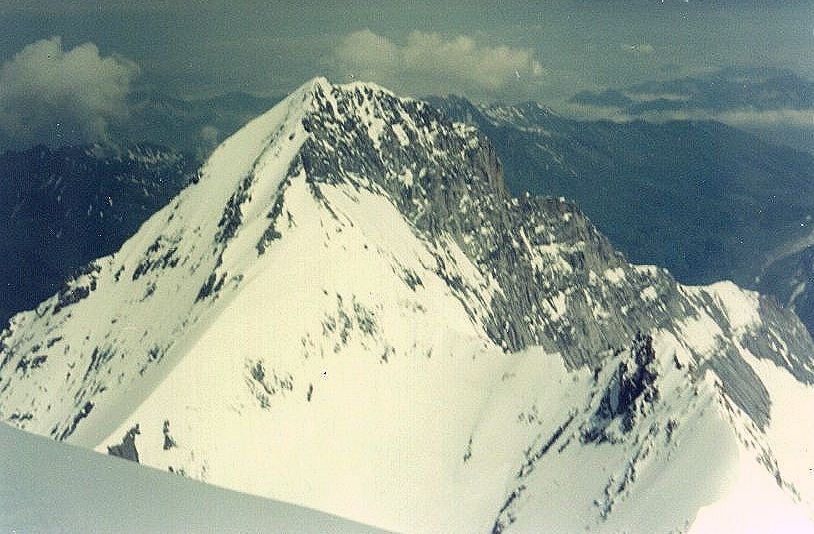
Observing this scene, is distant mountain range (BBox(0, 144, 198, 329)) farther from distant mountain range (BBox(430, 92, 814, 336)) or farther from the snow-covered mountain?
distant mountain range (BBox(430, 92, 814, 336))

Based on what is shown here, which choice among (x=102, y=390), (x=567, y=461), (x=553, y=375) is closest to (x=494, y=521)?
(x=567, y=461)

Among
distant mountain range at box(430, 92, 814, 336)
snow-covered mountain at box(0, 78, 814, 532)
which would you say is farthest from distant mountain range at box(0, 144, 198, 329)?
distant mountain range at box(430, 92, 814, 336)

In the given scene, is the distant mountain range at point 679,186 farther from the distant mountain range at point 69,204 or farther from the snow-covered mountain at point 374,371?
the distant mountain range at point 69,204

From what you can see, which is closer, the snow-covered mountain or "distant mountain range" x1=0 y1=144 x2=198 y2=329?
the snow-covered mountain

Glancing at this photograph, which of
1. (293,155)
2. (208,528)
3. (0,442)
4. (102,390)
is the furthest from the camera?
(293,155)

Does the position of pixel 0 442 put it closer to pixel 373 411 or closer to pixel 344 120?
pixel 373 411

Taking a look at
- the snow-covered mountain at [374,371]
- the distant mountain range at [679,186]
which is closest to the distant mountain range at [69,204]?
the snow-covered mountain at [374,371]

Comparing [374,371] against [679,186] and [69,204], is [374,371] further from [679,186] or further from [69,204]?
[679,186]

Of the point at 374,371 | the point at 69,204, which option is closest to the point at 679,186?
the point at 374,371
